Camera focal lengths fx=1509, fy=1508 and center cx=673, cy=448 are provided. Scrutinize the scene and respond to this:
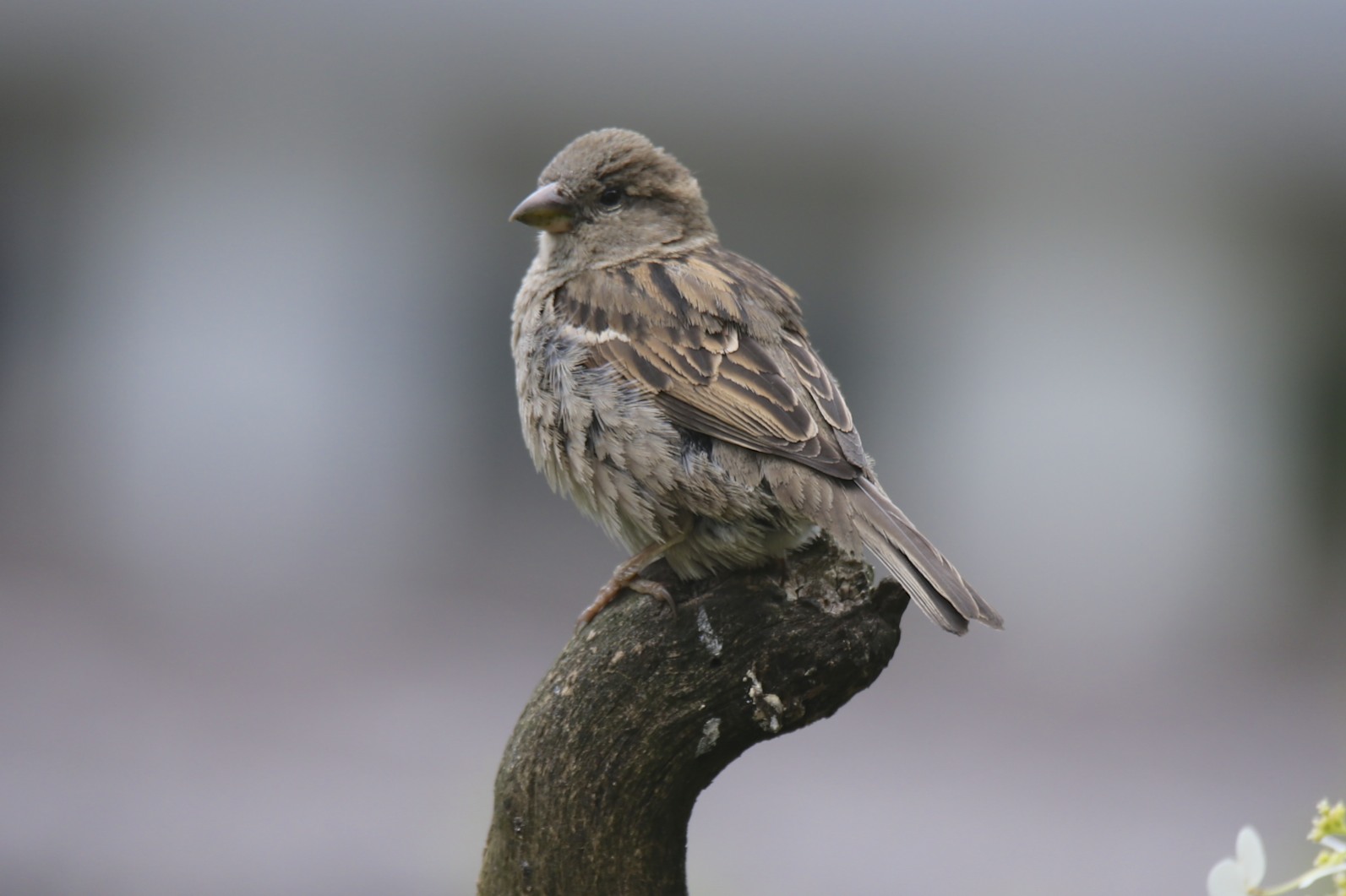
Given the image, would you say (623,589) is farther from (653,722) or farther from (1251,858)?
(1251,858)

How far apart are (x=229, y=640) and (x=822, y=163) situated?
4.46 metres

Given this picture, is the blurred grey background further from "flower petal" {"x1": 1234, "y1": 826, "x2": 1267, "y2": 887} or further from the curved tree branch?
"flower petal" {"x1": 1234, "y1": 826, "x2": 1267, "y2": 887}

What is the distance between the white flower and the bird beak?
238 cm

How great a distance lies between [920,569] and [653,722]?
21.8 inches

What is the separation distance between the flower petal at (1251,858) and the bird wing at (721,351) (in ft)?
4.04

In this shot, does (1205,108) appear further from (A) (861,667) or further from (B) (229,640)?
(A) (861,667)

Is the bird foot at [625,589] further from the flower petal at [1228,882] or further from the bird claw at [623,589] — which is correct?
the flower petal at [1228,882]

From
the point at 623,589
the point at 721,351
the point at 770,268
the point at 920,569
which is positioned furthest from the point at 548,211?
the point at 770,268

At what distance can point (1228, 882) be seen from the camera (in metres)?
1.61

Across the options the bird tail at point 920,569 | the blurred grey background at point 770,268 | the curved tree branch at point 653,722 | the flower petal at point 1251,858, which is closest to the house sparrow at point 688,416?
the bird tail at point 920,569

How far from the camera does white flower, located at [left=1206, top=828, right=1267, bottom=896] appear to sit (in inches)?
62.9

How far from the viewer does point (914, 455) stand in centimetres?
889

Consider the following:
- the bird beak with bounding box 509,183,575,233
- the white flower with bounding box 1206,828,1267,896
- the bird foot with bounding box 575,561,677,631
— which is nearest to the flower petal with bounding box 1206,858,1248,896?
the white flower with bounding box 1206,828,1267,896

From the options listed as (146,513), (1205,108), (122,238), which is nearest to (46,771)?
(146,513)
